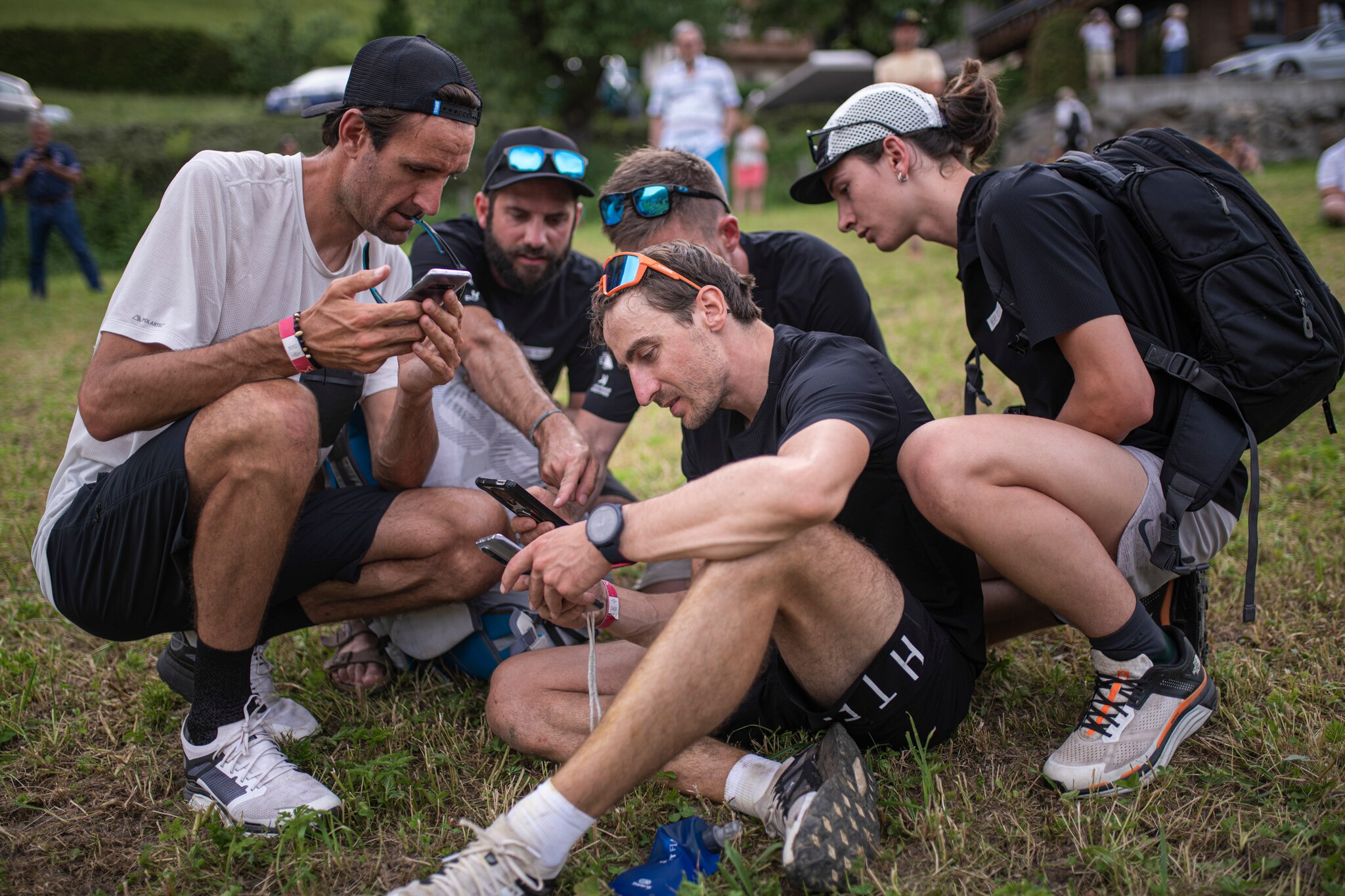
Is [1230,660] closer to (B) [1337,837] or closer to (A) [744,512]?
(B) [1337,837]

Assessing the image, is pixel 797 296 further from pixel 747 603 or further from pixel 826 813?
pixel 826 813

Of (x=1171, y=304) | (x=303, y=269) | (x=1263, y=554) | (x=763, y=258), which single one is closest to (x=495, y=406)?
(x=303, y=269)

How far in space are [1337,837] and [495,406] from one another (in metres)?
3.03

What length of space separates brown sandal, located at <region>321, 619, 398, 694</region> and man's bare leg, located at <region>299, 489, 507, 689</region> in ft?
0.69

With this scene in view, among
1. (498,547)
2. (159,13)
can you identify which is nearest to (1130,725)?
(498,547)

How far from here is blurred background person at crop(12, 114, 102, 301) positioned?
13.6m

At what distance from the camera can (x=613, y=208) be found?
12.8 ft

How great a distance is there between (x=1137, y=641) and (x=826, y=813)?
1.05 meters

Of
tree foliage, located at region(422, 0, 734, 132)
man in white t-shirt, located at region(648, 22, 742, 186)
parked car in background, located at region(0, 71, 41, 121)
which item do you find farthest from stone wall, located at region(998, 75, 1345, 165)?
parked car in background, located at region(0, 71, 41, 121)

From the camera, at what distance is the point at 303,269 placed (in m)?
3.17

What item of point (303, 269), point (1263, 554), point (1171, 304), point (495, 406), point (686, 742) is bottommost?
point (1263, 554)

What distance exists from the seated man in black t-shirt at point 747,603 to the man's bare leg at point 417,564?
0.71ft

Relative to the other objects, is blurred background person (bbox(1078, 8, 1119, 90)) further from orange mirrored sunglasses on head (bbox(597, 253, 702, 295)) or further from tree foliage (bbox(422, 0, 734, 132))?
orange mirrored sunglasses on head (bbox(597, 253, 702, 295))

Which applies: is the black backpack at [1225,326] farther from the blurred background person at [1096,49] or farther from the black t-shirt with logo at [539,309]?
the blurred background person at [1096,49]
